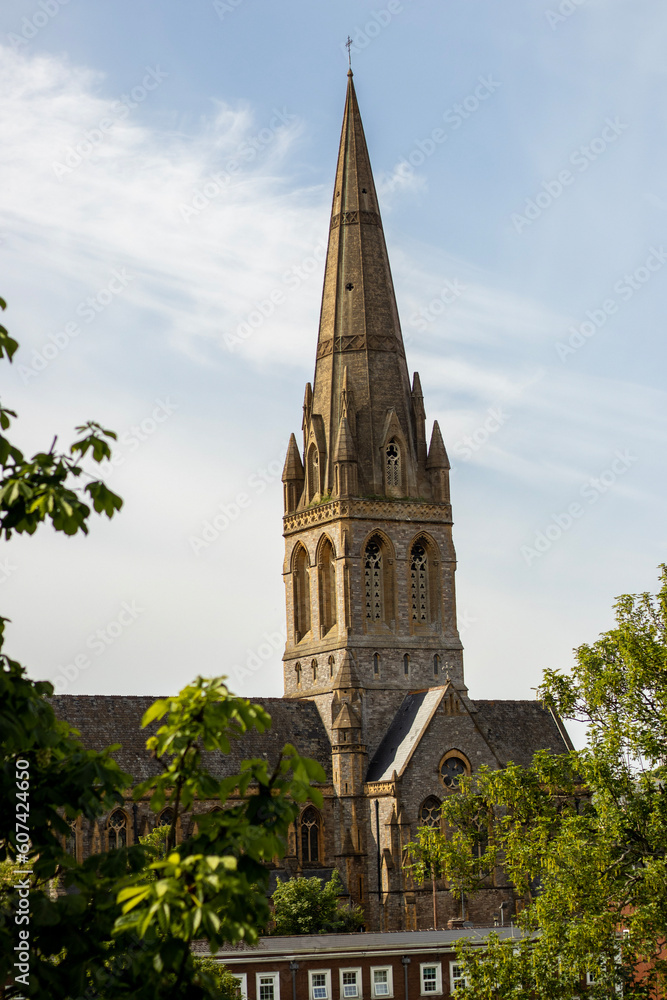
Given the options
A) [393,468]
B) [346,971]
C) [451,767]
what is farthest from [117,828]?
[346,971]

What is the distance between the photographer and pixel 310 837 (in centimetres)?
6900

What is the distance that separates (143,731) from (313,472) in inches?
705

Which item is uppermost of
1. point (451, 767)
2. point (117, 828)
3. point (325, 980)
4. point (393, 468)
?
point (393, 468)

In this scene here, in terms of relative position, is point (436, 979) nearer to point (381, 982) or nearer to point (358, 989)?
point (381, 982)

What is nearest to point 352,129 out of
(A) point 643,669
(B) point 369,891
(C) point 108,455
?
(B) point 369,891

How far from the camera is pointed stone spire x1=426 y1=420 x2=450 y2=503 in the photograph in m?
77.2

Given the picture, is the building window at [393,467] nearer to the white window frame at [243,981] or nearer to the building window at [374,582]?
the building window at [374,582]

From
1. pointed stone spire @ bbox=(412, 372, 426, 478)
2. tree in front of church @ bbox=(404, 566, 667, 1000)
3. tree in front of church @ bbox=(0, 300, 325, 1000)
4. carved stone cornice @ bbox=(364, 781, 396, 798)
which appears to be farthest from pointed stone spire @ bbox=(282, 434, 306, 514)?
tree in front of church @ bbox=(0, 300, 325, 1000)

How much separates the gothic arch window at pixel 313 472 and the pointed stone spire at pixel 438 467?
6.10 meters

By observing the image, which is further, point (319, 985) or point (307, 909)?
point (307, 909)

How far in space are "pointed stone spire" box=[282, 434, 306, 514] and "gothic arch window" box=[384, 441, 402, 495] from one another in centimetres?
513

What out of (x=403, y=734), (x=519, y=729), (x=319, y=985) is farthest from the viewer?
(x=519, y=729)

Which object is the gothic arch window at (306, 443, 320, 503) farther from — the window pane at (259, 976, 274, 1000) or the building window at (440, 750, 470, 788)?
the window pane at (259, 976, 274, 1000)

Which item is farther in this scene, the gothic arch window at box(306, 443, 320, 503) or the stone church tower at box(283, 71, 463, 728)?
the gothic arch window at box(306, 443, 320, 503)
